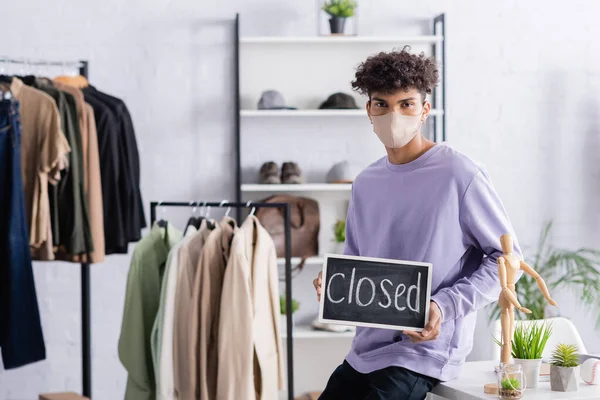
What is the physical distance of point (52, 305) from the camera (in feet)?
13.6

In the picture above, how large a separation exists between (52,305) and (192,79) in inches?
52.7

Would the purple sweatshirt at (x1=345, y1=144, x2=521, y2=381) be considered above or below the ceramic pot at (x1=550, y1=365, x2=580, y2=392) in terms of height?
above

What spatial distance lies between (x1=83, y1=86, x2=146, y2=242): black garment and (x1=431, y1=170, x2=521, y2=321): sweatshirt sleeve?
1.95 m

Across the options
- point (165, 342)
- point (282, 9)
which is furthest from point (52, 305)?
point (282, 9)

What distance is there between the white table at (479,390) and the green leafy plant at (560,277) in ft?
6.55

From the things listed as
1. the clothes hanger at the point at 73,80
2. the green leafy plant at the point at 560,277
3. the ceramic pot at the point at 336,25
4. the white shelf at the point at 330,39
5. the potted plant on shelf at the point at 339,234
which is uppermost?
the ceramic pot at the point at 336,25

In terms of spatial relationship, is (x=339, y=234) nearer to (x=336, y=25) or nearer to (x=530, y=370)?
(x=336, y=25)

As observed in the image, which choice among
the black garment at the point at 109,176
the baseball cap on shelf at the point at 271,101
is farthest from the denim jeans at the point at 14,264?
the baseball cap on shelf at the point at 271,101

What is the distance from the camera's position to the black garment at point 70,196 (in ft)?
10.5

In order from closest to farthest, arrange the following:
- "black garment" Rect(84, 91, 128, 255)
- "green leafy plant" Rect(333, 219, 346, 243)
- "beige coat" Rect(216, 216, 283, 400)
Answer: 1. "beige coat" Rect(216, 216, 283, 400)
2. "black garment" Rect(84, 91, 128, 255)
3. "green leafy plant" Rect(333, 219, 346, 243)

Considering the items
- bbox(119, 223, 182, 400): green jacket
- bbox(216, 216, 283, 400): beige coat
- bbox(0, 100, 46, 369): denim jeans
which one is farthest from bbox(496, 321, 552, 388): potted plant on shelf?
bbox(0, 100, 46, 369): denim jeans

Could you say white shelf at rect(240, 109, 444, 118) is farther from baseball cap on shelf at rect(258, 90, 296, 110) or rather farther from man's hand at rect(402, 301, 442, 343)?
man's hand at rect(402, 301, 442, 343)

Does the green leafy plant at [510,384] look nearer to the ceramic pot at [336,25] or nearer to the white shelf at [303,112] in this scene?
the white shelf at [303,112]

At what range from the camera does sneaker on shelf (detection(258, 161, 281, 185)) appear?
3.97 metres
